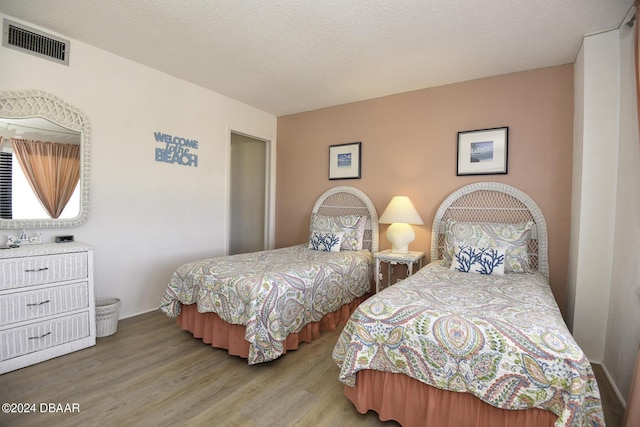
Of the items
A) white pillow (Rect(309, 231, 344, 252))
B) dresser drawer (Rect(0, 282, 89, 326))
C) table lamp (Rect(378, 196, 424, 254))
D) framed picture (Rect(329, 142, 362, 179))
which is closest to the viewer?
dresser drawer (Rect(0, 282, 89, 326))

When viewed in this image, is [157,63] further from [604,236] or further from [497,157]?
[604,236]

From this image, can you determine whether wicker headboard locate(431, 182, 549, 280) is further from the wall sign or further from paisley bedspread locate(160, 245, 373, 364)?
the wall sign

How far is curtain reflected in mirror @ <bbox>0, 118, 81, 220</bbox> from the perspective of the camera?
236cm

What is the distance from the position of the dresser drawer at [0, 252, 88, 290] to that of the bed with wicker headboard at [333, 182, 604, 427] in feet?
6.92

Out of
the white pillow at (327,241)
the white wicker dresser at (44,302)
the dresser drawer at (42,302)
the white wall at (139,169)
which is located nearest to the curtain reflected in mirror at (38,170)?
the white wall at (139,169)

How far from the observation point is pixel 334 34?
2451 millimetres

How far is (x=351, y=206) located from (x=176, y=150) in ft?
7.10

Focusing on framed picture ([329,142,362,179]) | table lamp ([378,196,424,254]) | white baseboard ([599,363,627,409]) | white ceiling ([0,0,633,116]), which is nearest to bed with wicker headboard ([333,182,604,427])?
white baseboard ([599,363,627,409])

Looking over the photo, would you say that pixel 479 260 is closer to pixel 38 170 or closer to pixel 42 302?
pixel 42 302

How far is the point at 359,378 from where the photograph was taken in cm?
175

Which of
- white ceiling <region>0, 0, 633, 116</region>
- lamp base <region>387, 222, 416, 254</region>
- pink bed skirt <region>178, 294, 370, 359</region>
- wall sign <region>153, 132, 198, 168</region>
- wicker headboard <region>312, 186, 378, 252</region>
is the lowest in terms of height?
pink bed skirt <region>178, 294, 370, 359</region>

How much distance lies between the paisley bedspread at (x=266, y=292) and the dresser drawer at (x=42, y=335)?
1.95 ft

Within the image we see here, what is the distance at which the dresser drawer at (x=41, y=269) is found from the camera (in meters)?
2.12

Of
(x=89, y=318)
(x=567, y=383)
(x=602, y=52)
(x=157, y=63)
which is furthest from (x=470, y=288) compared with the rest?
(x=157, y=63)
